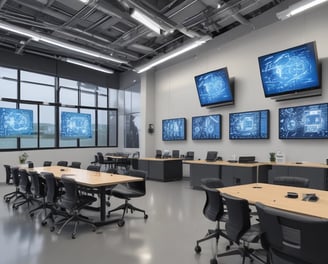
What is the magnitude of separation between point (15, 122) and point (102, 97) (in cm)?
415

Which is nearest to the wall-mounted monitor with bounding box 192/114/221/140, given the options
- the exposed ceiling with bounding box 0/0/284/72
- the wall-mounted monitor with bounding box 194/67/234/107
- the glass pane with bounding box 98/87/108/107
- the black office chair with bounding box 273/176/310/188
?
the wall-mounted monitor with bounding box 194/67/234/107

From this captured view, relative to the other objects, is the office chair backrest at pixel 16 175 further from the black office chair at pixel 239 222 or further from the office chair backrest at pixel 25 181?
the black office chair at pixel 239 222

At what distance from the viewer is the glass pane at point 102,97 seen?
40.2ft

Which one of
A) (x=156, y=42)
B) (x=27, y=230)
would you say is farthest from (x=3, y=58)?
(x=27, y=230)

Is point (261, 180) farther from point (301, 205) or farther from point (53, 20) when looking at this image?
point (53, 20)

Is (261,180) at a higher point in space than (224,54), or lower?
lower

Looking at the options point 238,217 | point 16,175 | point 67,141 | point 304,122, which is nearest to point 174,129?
point 67,141

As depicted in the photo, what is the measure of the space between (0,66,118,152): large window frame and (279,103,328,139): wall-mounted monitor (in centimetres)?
820

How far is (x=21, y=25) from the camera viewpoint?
7043 millimetres

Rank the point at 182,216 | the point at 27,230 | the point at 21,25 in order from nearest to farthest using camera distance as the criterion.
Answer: the point at 27,230 < the point at 182,216 < the point at 21,25

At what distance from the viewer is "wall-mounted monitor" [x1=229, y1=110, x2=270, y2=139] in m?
6.94

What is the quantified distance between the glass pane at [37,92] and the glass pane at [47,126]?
36 centimetres

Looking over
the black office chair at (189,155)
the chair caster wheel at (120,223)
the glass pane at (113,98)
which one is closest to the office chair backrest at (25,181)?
the chair caster wheel at (120,223)

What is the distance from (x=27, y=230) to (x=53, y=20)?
5.98 metres
